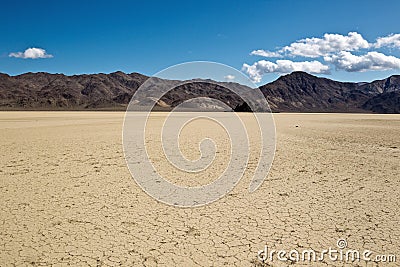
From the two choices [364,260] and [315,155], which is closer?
[364,260]

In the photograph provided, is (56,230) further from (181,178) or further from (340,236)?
(340,236)

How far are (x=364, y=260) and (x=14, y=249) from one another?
4556mm

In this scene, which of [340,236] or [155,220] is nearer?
[340,236]

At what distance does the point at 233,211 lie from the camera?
5.48 m

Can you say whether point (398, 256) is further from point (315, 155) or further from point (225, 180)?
point (315, 155)

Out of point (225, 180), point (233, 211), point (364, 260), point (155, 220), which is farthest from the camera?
point (225, 180)

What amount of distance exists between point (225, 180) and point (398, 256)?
431 centimetres

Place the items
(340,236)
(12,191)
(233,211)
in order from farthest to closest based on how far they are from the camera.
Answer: (12,191), (233,211), (340,236)

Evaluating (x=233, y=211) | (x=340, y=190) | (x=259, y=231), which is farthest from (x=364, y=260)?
(x=340, y=190)

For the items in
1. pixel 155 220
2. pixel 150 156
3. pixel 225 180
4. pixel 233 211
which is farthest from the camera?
pixel 150 156

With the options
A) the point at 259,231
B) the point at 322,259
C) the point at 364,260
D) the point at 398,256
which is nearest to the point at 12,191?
the point at 259,231

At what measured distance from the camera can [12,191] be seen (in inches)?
255

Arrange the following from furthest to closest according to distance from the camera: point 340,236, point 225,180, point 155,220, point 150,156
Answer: point 150,156 → point 225,180 → point 155,220 → point 340,236

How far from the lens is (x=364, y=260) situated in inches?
150
